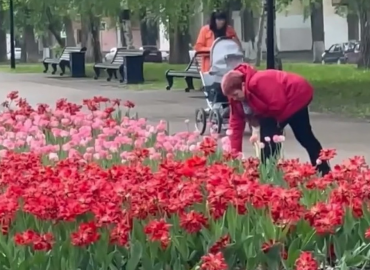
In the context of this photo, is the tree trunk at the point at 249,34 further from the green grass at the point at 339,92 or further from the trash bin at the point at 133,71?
the trash bin at the point at 133,71

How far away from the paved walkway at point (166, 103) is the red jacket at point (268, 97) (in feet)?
9.73

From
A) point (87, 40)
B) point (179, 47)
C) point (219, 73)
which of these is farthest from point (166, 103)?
point (87, 40)

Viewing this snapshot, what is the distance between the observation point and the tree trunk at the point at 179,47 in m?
43.8

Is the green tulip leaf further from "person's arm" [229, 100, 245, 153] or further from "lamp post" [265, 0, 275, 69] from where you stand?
"lamp post" [265, 0, 275, 69]

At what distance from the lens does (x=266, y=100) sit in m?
8.38

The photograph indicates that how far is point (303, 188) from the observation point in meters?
5.99

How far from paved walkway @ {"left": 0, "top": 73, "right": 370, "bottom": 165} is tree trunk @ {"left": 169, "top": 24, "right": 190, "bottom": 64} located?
9284 mm

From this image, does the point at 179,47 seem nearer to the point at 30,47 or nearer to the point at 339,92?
the point at 339,92

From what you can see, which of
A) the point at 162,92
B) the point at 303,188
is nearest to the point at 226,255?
the point at 303,188

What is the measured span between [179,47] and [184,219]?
130 ft

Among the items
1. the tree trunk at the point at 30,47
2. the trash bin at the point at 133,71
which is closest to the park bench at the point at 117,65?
the trash bin at the point at 133,71

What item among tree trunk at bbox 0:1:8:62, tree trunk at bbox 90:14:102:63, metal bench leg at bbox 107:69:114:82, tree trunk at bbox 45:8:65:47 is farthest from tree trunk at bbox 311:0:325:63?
metal bench leg at bbox 107:69:114:82

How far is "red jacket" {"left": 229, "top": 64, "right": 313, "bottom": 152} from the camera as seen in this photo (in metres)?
8.22

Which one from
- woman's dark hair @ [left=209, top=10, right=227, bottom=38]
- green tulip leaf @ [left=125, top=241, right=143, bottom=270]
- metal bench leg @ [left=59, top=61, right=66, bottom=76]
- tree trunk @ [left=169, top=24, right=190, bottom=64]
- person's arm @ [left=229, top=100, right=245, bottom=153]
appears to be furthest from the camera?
tree trunk @ [left=169, top=24, right=190, bottom=64]
